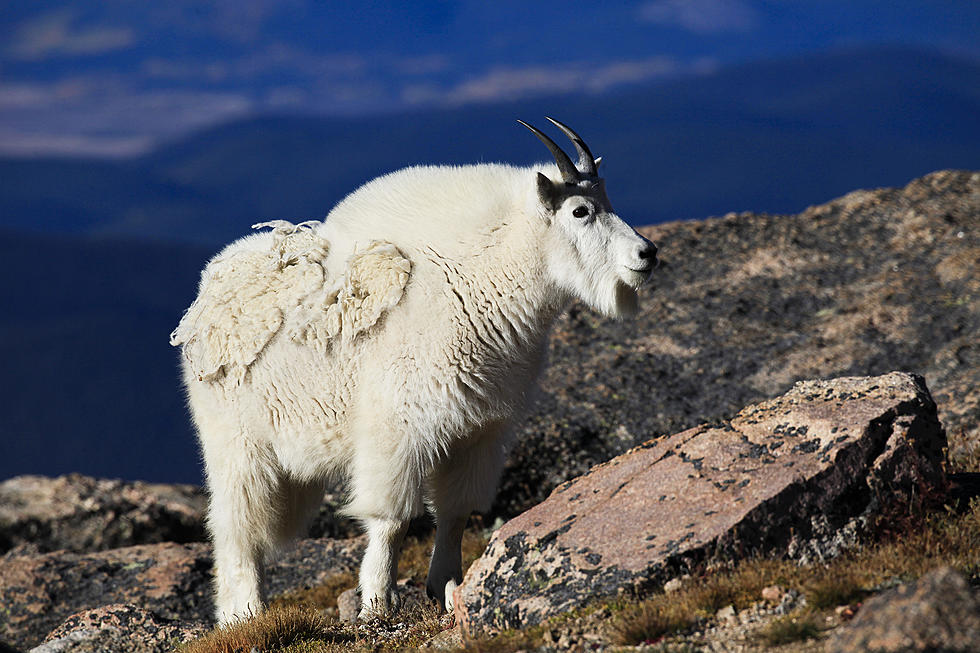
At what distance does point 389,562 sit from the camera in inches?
242

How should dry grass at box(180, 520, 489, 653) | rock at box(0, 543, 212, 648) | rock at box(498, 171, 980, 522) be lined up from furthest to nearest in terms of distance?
rock at box(498, 171, 980, 522)
rock at box(0, 543, 212, 648)
dry grass at box(180, 520, 489, 653)

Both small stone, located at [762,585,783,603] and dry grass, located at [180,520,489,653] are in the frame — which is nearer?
small stone, located at [762,585,783,603]

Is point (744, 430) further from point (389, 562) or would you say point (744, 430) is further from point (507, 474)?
point (507, 474)

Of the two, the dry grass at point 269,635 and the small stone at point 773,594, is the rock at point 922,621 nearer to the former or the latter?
the small stone at point 773,594

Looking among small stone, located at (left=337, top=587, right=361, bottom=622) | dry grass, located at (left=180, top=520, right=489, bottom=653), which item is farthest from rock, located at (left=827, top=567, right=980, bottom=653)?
small stone, located at (left=337, top=587, right=361, bottom=622)

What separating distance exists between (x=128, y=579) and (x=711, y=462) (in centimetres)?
631

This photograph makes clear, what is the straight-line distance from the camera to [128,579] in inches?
352

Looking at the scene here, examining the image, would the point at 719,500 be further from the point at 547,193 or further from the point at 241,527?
the point at 241,527

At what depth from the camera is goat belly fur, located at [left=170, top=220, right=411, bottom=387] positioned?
19.5 ft

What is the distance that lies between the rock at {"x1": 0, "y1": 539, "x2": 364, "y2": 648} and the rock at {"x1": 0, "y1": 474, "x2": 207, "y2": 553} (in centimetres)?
71

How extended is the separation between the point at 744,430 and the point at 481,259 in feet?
6.37

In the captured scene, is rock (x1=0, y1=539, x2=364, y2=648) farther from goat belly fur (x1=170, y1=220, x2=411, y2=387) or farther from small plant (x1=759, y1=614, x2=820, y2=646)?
small plant (x1=759, y1=614, x2=820, y2=646)

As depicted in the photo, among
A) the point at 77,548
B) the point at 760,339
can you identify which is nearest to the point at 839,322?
the point at 760,339

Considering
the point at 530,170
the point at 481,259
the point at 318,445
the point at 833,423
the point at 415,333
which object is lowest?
the point at 833,423
